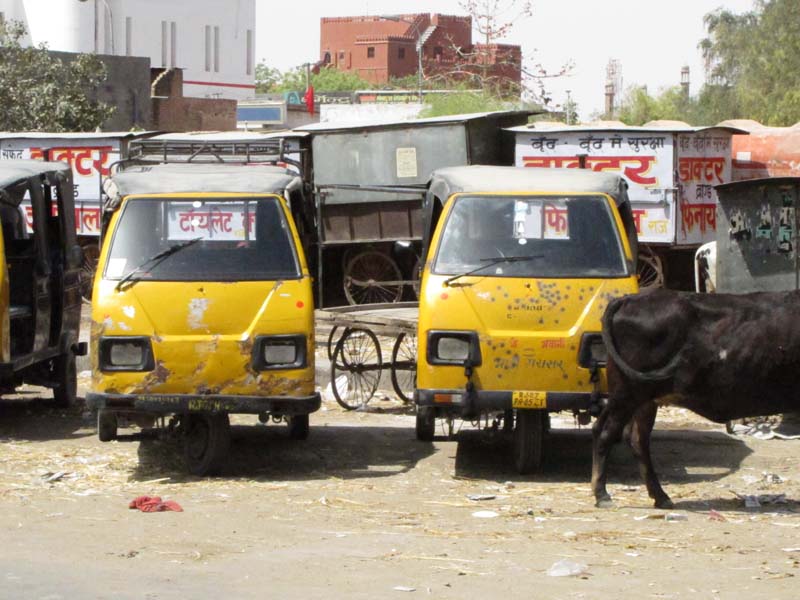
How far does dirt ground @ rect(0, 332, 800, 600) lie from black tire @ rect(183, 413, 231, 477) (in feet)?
0.40

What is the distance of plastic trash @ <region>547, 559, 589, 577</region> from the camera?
22.6 ft

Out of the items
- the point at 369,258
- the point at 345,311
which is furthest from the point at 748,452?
the point at 369,258

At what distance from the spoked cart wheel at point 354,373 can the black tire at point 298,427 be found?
1.70 meters

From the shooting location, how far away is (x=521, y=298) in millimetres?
9562

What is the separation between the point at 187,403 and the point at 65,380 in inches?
145

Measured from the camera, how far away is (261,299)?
9609mm

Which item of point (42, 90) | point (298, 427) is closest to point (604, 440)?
point (298, 427)

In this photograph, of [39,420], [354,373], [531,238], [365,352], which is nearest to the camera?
[531,238]

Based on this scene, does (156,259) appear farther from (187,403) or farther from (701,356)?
(701,356)

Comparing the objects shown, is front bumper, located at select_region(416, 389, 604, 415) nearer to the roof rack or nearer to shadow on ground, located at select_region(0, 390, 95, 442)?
the roof rack

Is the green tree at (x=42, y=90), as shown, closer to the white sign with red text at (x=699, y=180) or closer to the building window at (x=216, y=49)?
the white sign with red text at (x=699, y=180)

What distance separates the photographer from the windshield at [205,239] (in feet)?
→ 32.1

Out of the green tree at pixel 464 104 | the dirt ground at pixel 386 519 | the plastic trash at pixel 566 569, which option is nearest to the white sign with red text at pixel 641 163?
the dirt ground at pixel 386 519

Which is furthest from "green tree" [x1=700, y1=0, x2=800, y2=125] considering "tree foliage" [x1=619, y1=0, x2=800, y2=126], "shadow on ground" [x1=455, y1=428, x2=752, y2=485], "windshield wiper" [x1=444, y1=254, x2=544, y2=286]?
"windshield wiper" [x1=444, y1=254, x2=544, y2=286]
